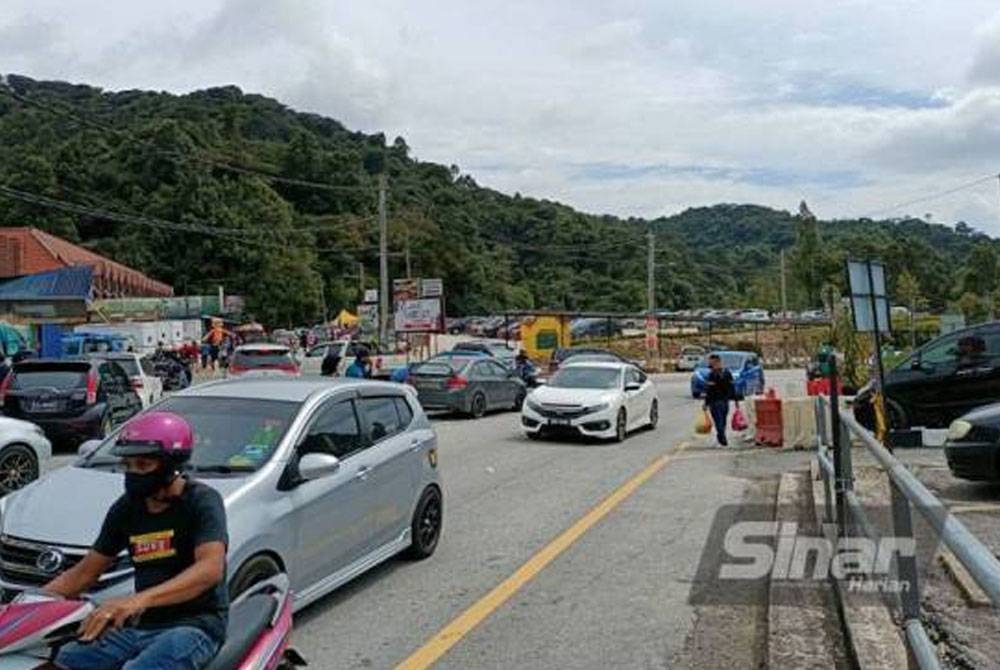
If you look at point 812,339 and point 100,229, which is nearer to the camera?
point 812,339

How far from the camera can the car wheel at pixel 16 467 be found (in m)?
11.7

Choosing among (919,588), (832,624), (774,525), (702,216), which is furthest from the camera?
(702,216)

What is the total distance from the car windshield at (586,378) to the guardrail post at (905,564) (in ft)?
46.8

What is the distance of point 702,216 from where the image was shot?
521 ft

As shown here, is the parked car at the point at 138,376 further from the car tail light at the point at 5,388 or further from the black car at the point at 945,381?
the black car at the point at 945,381

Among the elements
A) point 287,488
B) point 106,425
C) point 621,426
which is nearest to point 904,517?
point 287,488

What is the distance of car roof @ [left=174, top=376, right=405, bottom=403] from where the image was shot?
293 inches

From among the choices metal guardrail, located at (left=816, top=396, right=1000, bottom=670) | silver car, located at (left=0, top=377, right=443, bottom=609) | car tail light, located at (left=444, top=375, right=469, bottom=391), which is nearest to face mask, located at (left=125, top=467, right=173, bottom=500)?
silver car, located at (left=0, top=377, right=443, bottom=609)

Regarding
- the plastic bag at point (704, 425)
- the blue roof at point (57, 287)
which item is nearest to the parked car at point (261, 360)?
the plastic bag at point (704, 425)

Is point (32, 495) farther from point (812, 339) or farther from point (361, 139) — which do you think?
point (361, 139)

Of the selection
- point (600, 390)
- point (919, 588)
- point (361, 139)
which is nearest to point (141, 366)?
point (600, 390)

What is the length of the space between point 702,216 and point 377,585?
155732mm

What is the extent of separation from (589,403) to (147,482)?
14506mm

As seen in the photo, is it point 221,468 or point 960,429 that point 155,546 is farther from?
point 960,429
